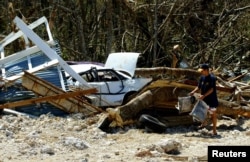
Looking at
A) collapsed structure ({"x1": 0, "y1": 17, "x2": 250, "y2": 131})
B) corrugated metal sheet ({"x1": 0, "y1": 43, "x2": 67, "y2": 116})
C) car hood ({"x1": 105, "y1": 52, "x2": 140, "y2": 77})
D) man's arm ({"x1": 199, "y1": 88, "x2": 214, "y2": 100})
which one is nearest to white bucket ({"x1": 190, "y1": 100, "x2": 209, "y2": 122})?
man's arm ({"x1": 199, "y1": 88, "x2": 214, "y2": 100})

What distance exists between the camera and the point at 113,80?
47.3 feet

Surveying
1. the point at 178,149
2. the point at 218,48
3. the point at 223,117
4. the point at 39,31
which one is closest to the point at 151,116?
the point at 223,117

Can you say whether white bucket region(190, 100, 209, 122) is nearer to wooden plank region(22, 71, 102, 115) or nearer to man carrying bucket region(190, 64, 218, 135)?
man carrying bucket region(190, 64, 218, 135)

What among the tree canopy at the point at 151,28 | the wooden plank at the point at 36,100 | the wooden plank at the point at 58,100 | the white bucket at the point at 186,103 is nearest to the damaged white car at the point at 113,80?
the wooden plank at the point at 58,100

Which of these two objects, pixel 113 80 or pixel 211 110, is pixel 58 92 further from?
pixel 211 110

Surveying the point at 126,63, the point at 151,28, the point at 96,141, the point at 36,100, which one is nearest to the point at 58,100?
the point at 36,100

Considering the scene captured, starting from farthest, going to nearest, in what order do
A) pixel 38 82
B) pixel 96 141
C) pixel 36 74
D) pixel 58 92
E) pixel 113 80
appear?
pixel 113 80 → pixel 36 74 → pixel 58 92 → pixel 38 82 → pixel 96 141

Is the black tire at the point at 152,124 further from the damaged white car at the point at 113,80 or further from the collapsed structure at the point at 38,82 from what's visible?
the damaged white car at the point at 113,80

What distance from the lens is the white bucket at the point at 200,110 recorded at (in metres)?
11.4

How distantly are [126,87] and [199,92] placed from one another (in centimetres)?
268

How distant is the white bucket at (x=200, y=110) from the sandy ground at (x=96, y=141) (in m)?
0.40

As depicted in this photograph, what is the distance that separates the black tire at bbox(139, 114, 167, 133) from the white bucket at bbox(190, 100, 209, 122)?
793 millimetres

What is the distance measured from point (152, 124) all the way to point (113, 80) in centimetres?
297

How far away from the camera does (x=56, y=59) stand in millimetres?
13430
